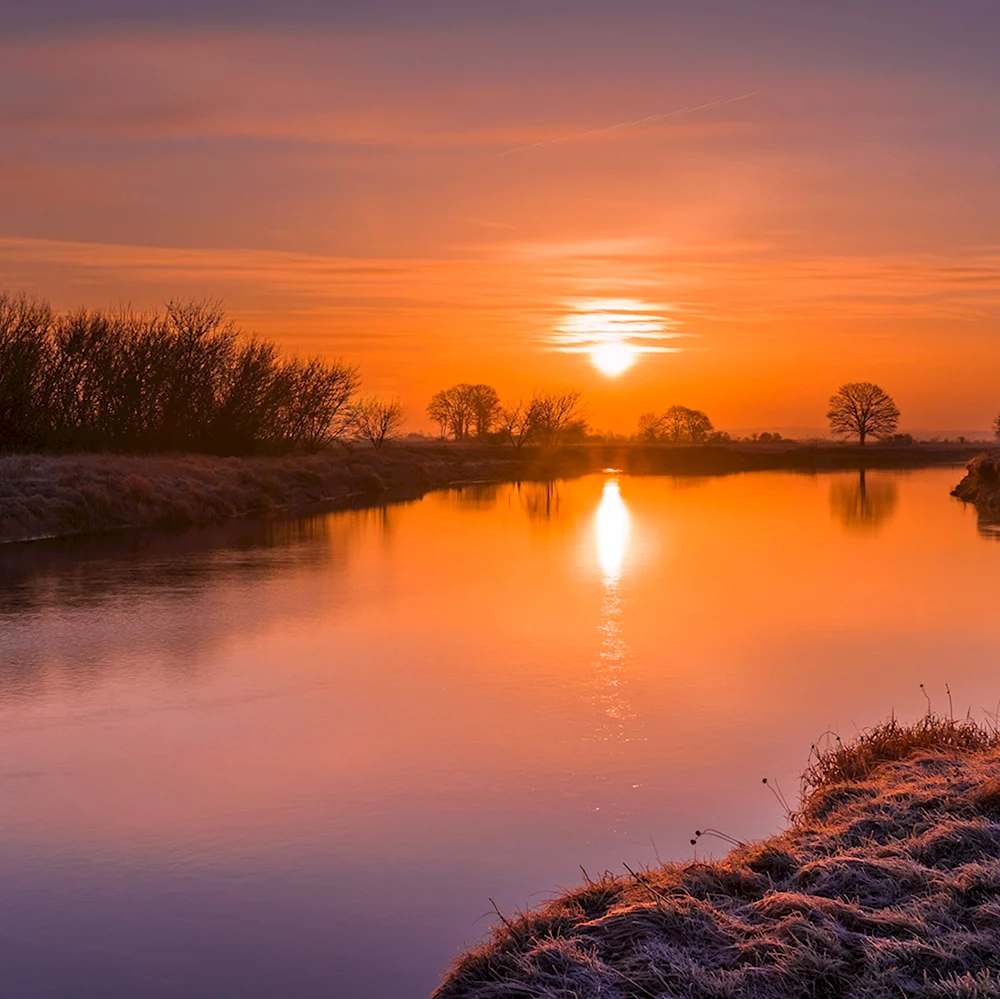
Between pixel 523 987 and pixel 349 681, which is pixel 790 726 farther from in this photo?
pixel 523 987

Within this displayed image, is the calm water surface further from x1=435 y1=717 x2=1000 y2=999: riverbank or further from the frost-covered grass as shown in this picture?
the frost-covered grass

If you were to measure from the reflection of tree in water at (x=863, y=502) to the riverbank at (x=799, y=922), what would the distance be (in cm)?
2556

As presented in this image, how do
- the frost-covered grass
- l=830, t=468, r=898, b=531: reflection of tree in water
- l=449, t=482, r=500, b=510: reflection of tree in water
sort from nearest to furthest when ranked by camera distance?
the frost-covered grass → l=830, t=468, r=898, b=531: reflection of tree in water → l=449, t=482, r=500, b=510: reflection of tree in water

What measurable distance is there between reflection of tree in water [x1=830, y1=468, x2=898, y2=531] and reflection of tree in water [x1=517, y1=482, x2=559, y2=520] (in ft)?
30.5

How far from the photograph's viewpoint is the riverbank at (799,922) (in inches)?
188

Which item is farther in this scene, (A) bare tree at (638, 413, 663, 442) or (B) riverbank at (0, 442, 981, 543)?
(A) bare tree at (638, 413, 663, 442)

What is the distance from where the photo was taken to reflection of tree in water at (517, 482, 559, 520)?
37719 mm

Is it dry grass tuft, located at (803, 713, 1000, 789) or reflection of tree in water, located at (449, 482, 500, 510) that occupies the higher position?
reflection of tree in water, located at (449, 482, 500, 510)

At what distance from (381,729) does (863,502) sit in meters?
35.2

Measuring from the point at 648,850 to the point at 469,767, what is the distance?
2.17 m

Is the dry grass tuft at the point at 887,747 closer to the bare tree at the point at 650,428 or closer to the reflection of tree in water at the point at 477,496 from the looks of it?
the reflection of tree in water at the point at 477,496

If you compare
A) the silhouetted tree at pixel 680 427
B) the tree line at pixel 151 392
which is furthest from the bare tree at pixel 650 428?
the tree line at pixel 151 392

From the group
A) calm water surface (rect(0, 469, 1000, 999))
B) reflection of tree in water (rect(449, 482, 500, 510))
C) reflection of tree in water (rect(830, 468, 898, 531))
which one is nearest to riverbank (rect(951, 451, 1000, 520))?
reflection of tree in water (rect(830, 468, 898, 531))

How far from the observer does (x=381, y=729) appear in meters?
10.1
